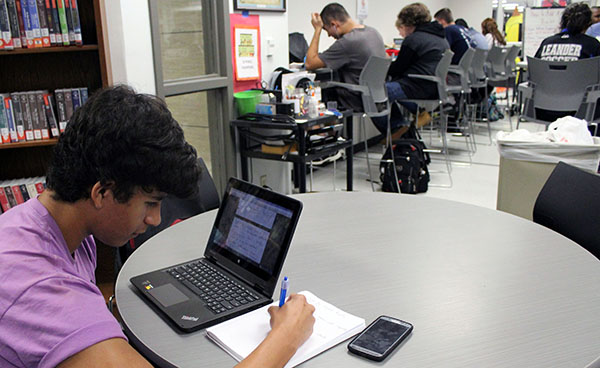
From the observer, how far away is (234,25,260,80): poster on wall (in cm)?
324

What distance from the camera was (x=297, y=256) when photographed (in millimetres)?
1335

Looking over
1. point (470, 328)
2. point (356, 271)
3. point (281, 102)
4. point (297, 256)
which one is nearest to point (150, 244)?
point (297, 256)

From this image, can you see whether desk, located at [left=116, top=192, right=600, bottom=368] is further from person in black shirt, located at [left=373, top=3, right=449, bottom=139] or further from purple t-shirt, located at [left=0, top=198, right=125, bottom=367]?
person in black shirt, located at [left=373, top=3, right=449, bottom=139]

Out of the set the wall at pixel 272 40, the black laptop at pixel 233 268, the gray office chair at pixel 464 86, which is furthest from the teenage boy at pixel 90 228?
the gray office chair at pixel 464 86

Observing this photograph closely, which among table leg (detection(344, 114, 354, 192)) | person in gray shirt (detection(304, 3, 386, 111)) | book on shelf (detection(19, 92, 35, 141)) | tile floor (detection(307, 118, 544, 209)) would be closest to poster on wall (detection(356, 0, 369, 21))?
tile floor (detection(307, 118, 544, 209))

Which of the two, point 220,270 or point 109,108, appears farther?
point 220,270

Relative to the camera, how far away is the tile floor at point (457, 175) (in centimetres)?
414

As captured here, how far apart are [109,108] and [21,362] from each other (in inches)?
16.4

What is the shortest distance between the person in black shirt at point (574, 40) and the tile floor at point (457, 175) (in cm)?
116

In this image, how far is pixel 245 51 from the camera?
3312 mm

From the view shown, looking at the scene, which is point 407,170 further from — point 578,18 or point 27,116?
point 27,116

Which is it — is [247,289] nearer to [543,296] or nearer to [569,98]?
[543,296]

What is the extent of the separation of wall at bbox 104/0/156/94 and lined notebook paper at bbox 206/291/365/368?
178 centimetres

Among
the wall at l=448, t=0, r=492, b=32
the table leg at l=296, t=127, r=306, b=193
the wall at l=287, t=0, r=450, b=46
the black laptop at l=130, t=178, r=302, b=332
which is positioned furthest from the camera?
the wall at l=448, t=0, r=492, b=32
